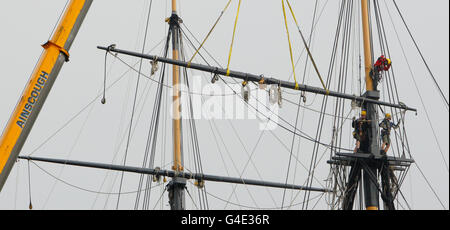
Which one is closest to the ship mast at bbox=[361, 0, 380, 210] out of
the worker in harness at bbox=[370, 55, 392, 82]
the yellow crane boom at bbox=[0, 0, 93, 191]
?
the worker in harness at bbox=[370, 55, 392, 82]

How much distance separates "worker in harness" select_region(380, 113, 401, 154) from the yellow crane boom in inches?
421

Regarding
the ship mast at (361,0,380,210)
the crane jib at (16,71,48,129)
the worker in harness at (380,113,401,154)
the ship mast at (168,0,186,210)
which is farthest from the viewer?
the ship mast at (168,0,186,210)

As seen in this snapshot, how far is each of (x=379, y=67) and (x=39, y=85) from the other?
A: 12.0 m

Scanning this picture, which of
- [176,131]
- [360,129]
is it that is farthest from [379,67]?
[176,131]

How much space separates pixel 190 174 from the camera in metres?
26.8

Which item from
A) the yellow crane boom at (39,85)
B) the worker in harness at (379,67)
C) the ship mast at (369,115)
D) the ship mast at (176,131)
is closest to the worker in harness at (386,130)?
the ship mast at (369,115)

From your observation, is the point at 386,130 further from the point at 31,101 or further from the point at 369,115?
the point at 31,101

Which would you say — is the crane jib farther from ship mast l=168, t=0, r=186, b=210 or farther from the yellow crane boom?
ship mast l=168, t=0, r=186, b=210

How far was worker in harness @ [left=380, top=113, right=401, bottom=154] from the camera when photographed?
20.3 meters

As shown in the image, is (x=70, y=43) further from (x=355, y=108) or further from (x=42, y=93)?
(x=355, y=108)
